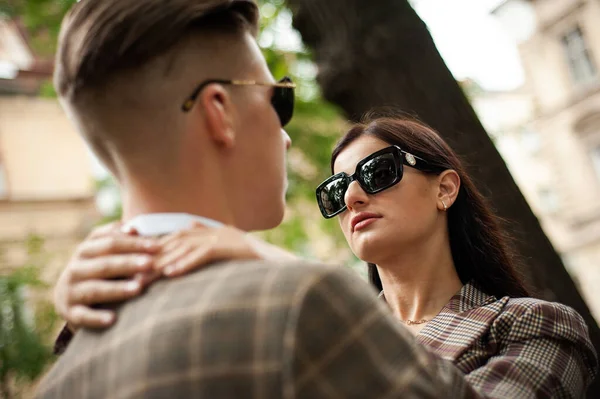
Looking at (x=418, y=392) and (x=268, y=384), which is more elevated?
(x=268, y=384)

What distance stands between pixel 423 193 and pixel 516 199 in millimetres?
764

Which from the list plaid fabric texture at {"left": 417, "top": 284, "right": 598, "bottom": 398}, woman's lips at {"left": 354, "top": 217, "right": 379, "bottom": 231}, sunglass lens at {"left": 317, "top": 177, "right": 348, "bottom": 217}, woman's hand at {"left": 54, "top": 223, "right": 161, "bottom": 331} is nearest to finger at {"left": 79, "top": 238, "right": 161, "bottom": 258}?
woman's hand at {"left": 54, "top": 223, "right": 161, "bottom": 331}

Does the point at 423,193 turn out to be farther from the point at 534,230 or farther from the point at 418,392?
the point at 418,392

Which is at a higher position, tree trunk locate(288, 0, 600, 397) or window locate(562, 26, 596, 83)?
tree trunk locate(288, 0, 600, 397)

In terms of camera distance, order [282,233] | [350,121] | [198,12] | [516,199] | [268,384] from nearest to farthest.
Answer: [268,384] → [198,12] → [516,199] → [350,121] → [282,233]

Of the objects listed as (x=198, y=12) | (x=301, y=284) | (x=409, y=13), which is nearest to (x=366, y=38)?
(x=409, y=13)

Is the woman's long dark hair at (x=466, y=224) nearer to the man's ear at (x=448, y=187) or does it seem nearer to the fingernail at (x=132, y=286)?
the man's ear at (x=448, y=187)

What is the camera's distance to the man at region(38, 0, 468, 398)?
1146 mm

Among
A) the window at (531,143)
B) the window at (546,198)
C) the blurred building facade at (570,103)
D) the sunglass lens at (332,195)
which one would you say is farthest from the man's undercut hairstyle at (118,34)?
the window at (531,143)

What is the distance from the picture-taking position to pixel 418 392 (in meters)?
1.17

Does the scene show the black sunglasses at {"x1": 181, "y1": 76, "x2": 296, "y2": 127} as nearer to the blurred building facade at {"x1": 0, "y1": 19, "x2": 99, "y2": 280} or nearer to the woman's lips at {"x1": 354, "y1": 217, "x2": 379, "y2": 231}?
the woman's lips at {"x1": 354, "y1": 217, "x2": 379, "y2": 231}

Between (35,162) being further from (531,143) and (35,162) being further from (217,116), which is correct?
(531,143)

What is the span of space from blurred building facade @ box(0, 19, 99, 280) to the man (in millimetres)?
15565

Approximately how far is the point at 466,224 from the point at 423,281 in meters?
0.31
